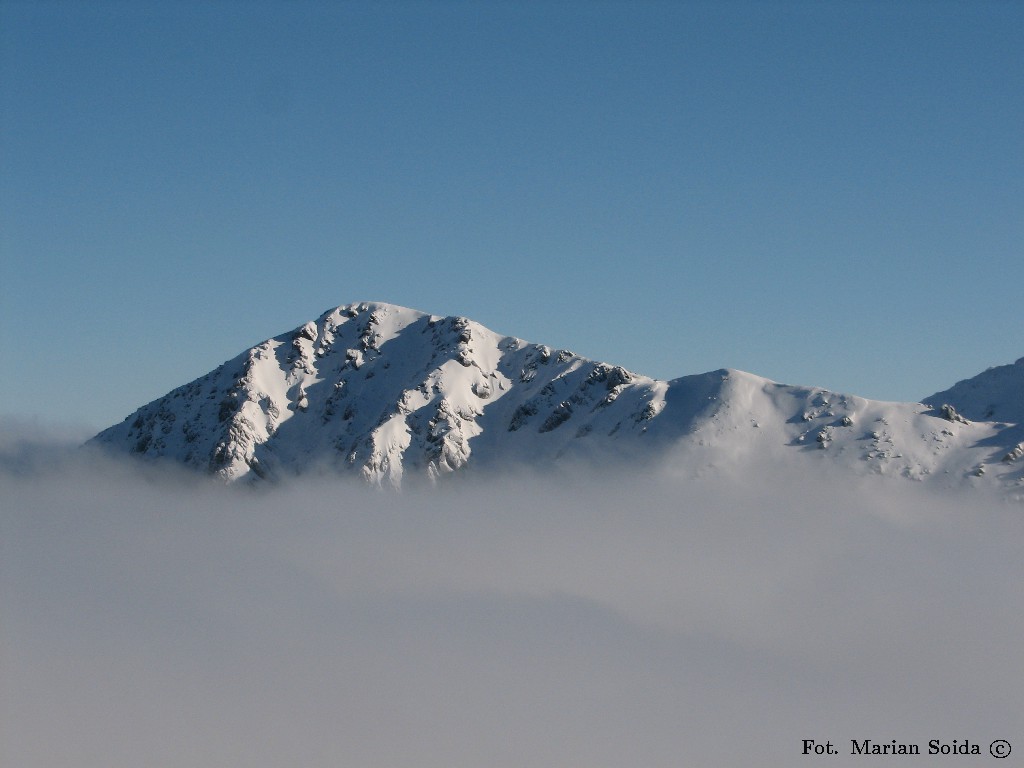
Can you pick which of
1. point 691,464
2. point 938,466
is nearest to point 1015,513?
point 938,466

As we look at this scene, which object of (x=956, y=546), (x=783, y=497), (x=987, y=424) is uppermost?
(x=987, y=424)

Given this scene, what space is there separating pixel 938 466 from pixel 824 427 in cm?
2338

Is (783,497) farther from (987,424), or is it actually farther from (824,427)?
(987,424)

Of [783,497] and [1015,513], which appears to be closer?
[1015,513]

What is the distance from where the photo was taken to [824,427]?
7746 inches

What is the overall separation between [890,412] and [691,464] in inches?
1684

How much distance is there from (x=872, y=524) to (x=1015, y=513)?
28.8 meters

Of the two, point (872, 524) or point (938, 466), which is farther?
point (872, 524)

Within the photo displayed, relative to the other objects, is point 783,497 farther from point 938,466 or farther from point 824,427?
point 938,466

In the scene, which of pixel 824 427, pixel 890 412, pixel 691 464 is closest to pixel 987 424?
pixel 890 412

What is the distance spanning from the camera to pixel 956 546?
196250 millimetres

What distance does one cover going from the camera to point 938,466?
184 m

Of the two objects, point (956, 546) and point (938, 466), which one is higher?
point (938, 466)

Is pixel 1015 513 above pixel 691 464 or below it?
below
